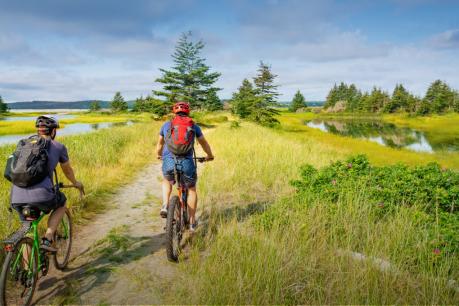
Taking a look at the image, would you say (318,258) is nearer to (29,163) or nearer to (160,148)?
(160,148)

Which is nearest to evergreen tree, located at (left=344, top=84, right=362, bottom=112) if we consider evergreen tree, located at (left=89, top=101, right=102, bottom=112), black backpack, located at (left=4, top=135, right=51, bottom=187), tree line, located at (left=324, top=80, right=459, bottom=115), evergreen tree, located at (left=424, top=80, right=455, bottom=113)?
tree line, located at (left=324, top=80, right=459, bottom=115)

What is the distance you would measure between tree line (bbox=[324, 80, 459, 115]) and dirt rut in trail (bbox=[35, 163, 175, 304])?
88806 millimetres

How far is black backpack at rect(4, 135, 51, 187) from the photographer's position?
287 cm

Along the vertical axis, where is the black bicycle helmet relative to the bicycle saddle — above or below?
above

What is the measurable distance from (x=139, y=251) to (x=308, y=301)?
9.15 ft

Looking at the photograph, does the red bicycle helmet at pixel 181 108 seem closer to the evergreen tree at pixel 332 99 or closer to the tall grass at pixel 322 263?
the tall grass at pixel 322 263

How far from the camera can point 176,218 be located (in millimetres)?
4199

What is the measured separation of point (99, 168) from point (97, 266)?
682 centimetres

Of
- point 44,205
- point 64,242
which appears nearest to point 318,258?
point 44,205

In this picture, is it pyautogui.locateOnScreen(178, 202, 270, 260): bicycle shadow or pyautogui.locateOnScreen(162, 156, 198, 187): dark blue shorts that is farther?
pyautogui.locateOnScreen(178, 202, 270, 260): bicycle shadow

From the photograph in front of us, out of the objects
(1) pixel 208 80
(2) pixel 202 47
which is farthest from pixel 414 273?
(2) pixel 202 47

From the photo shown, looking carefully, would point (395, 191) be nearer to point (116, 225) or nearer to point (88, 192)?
point (116, 225)

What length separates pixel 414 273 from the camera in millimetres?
3621

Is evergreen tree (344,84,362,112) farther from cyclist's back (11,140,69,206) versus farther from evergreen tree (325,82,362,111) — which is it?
cyclist's back (11,140,69,206)
